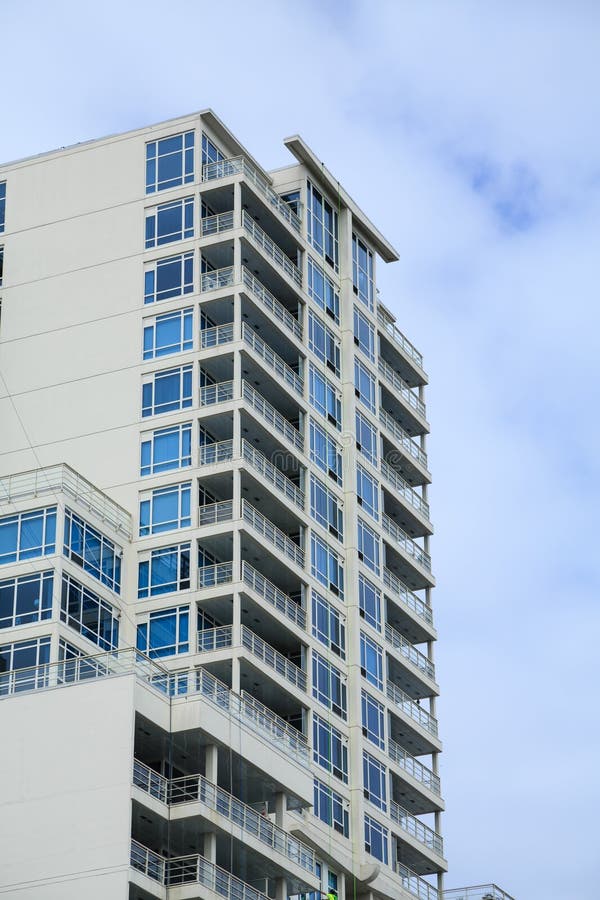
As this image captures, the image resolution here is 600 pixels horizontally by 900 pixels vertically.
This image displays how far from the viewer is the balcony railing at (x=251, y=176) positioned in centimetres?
8912

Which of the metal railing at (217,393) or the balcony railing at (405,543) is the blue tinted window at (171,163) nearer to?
the metal railing at (217,393)

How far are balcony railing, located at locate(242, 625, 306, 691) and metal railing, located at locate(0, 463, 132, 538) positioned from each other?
6735 millimetres

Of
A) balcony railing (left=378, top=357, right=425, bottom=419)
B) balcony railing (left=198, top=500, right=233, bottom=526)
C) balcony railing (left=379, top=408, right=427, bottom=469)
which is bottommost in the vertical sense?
balcony railing (left=198, top=500, right=233, bottom=526)

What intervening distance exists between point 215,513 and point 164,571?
3.21 metres

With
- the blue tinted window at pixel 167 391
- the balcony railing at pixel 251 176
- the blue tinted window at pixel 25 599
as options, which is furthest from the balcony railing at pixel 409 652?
the blue tinted window at pixel 25 599

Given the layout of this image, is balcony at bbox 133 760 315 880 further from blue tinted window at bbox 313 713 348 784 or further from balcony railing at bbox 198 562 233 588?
balcony railing at bbox 198 562 233 588

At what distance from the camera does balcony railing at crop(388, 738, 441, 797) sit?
91.6m

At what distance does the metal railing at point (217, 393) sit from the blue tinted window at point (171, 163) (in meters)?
10.3

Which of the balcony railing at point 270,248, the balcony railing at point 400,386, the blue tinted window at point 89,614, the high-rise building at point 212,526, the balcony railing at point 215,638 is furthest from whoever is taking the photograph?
the balcony railing at point 400,386

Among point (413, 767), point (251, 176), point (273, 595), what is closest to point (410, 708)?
point (413, 767)

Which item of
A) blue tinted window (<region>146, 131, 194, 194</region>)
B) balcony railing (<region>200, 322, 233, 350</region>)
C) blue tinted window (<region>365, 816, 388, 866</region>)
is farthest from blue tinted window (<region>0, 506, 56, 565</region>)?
blue tinted window (<region>365, 816, 388, 866</region>)

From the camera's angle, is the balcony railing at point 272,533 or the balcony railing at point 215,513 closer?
the balcony railing at point 215,513

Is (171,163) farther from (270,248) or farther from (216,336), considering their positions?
(216,336)

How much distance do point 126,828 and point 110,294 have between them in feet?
103
